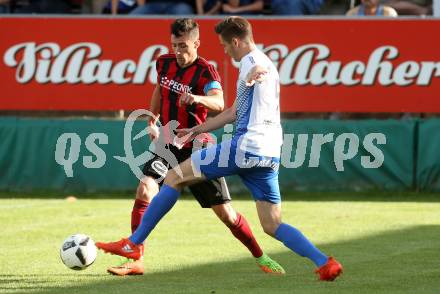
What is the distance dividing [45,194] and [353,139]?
4841mm

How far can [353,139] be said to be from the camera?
16.7 m

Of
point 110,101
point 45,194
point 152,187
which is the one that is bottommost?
point 45,194

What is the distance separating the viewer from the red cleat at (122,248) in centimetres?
871

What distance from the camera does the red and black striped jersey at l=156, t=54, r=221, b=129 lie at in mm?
9648

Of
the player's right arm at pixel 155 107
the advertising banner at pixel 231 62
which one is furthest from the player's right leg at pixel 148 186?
the advertising banner at pixel 231 62

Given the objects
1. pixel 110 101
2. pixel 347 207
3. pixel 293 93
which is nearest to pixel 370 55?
pixel 293 93

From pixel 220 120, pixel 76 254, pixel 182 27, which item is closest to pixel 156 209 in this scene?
pixel 76 254

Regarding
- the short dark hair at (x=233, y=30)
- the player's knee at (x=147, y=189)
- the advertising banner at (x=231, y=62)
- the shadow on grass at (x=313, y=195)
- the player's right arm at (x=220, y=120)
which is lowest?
the shadow on grass at (x=313, y=195)

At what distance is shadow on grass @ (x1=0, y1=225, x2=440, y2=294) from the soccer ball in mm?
116

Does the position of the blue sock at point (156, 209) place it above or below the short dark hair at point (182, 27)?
below

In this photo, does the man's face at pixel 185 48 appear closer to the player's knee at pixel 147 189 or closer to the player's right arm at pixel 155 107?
the player's right arm at pixel 155 107

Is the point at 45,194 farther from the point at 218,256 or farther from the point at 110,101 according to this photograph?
the point at 218,256

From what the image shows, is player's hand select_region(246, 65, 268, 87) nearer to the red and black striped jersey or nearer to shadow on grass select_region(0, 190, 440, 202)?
the red and black striped jersey

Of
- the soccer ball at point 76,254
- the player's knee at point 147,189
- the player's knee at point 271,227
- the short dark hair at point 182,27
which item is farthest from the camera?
the player's knee at point 147,189
